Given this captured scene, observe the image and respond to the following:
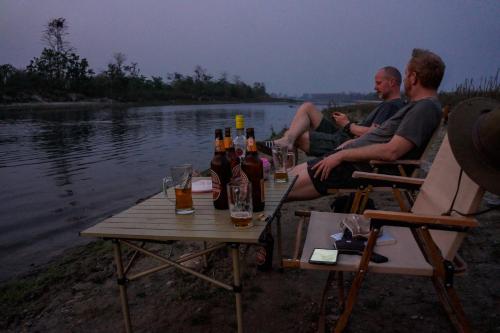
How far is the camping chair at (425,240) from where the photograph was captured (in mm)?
1652

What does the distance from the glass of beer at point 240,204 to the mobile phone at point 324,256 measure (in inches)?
13.0

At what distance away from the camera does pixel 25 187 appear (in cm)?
759

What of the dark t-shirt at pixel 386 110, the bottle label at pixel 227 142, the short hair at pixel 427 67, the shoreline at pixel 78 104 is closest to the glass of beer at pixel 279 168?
the bottle label at pixel 227 142

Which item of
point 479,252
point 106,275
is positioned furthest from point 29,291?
point 479,252

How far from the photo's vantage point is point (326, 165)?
3014mm

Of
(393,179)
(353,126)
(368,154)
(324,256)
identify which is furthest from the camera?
(353,126)

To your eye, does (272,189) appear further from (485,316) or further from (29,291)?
(29,291)

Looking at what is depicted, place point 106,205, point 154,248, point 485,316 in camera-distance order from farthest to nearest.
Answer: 1. point 106,205
2. point 154,248
3. point 485,316

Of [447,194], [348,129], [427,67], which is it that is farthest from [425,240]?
[348,129]

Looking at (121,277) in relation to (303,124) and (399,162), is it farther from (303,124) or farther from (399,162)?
(303,124)

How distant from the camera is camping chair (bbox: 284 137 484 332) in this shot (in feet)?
5.42

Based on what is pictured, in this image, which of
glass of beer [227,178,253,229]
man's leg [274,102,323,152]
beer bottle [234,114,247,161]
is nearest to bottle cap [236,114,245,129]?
beer bottle [234,114,247,161]

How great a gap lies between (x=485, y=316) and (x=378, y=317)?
0.58 m

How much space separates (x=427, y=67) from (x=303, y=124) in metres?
1.40
